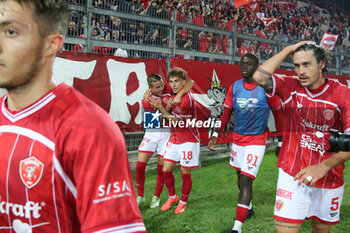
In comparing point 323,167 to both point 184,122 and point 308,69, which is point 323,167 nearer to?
point 308,69

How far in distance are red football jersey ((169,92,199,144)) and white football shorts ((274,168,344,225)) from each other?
272cm

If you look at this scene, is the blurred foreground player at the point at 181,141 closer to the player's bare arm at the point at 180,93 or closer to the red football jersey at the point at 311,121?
the player's bare arm at the point at 180,93

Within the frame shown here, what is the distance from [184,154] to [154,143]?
0.80m

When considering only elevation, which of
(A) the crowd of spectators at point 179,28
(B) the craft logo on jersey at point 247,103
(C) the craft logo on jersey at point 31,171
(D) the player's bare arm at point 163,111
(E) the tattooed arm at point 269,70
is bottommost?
(D) the player's bare arm at point 163,111

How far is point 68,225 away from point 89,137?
0.43 m

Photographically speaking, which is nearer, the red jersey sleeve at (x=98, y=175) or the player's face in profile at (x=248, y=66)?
the red jersey sleeve at (x=98, y=175)

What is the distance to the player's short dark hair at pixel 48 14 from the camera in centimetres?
140

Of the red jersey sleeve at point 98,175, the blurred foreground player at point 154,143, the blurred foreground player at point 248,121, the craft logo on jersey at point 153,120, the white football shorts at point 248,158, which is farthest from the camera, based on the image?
the craft logo on jersey at point 153,120

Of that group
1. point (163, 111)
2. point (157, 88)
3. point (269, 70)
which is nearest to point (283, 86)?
point (269, 70)

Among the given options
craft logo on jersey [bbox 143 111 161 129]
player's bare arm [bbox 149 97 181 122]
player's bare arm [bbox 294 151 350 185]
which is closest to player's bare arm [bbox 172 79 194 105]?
player's bare arm [bbox 149 97 181 122]

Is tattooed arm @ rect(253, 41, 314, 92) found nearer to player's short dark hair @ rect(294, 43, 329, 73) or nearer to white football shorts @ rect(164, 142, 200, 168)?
player's short dark hair @ rect(294, 43, 329, 73)

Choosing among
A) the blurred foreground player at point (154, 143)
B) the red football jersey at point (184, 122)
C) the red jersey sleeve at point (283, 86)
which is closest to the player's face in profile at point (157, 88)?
the blurred foreground player at point (154, 143)

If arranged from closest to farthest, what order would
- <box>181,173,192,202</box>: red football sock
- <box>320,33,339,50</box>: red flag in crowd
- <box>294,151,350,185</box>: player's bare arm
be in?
<box>294,151,350,185</box>: player's bare arm → <box>181,173,192,202</box>: red football sock → <box>320,33,339,50</box>: red flag in crowd

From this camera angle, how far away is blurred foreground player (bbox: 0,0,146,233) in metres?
1.29
